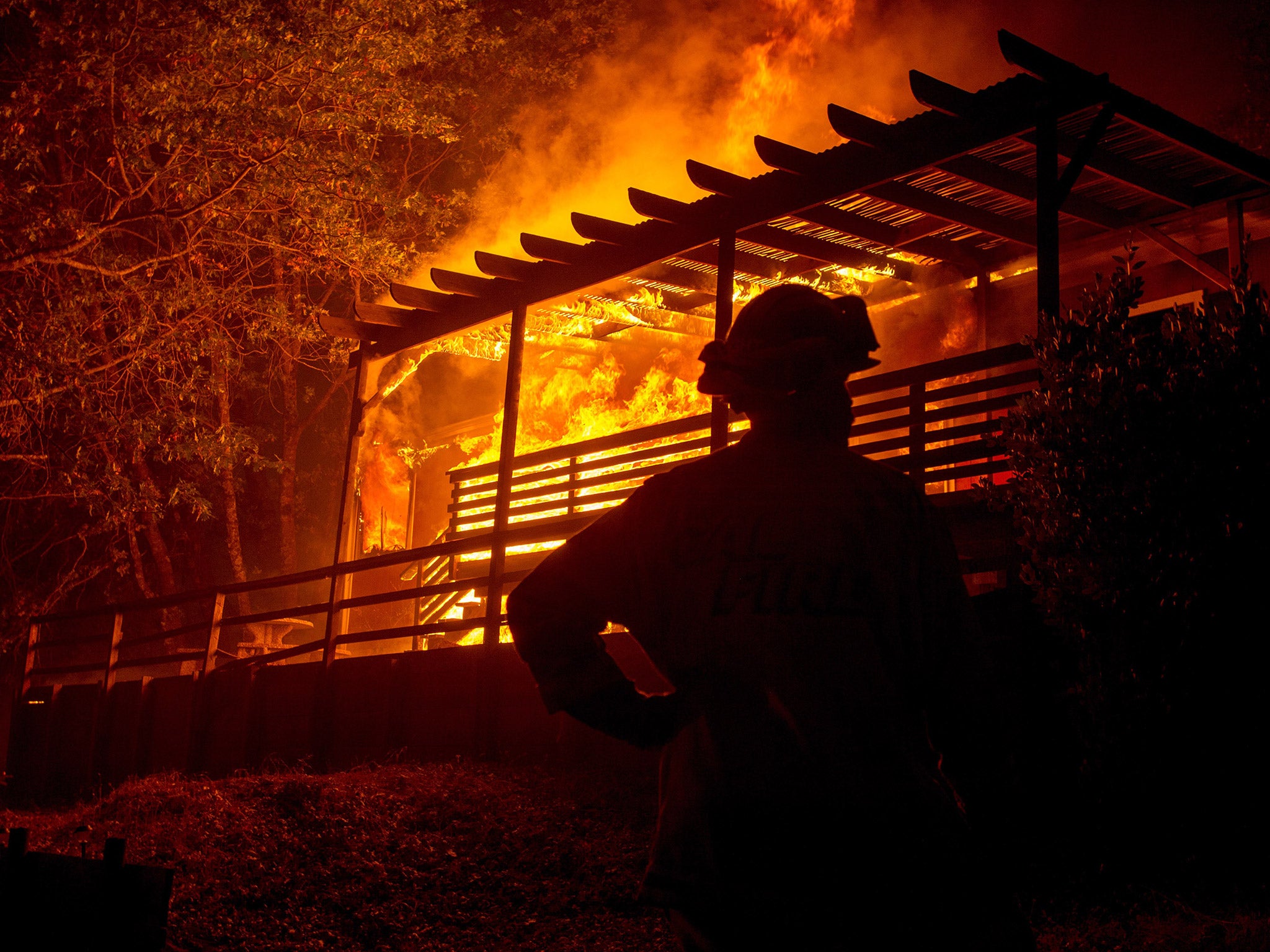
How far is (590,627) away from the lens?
211 centimetres

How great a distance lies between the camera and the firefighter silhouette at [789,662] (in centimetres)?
189

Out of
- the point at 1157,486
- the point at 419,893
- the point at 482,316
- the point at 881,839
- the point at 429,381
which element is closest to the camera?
the point at 881,839

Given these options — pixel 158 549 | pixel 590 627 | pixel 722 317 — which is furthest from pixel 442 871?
pixel 158 549

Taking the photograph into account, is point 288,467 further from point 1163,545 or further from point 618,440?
point 1163,545

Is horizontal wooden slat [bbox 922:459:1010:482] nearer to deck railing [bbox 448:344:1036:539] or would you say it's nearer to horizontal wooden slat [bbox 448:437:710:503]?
deck railing [bbox 448:344:1036:539]

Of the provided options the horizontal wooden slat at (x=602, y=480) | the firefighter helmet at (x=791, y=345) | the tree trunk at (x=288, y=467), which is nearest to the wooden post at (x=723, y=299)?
the horizontal wooden slat at (x=602, y=480)

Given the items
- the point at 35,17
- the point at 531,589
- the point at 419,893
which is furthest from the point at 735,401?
the point at 35,17

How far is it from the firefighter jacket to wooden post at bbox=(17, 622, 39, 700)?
16354mm

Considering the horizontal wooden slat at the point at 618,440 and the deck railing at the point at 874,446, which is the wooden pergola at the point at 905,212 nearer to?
the deck railing at the point at 874,446

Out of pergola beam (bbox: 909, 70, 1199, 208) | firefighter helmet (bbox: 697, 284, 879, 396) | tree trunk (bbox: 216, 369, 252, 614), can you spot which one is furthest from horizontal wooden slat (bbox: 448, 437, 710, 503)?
firefighter helmet (bbox: 697, 284, 879, 396)

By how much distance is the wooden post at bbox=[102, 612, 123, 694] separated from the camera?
1444 centimetres

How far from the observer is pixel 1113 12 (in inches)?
673

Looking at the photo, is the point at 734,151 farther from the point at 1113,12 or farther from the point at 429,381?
the point at 429,381

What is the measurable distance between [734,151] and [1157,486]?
49.0ft
